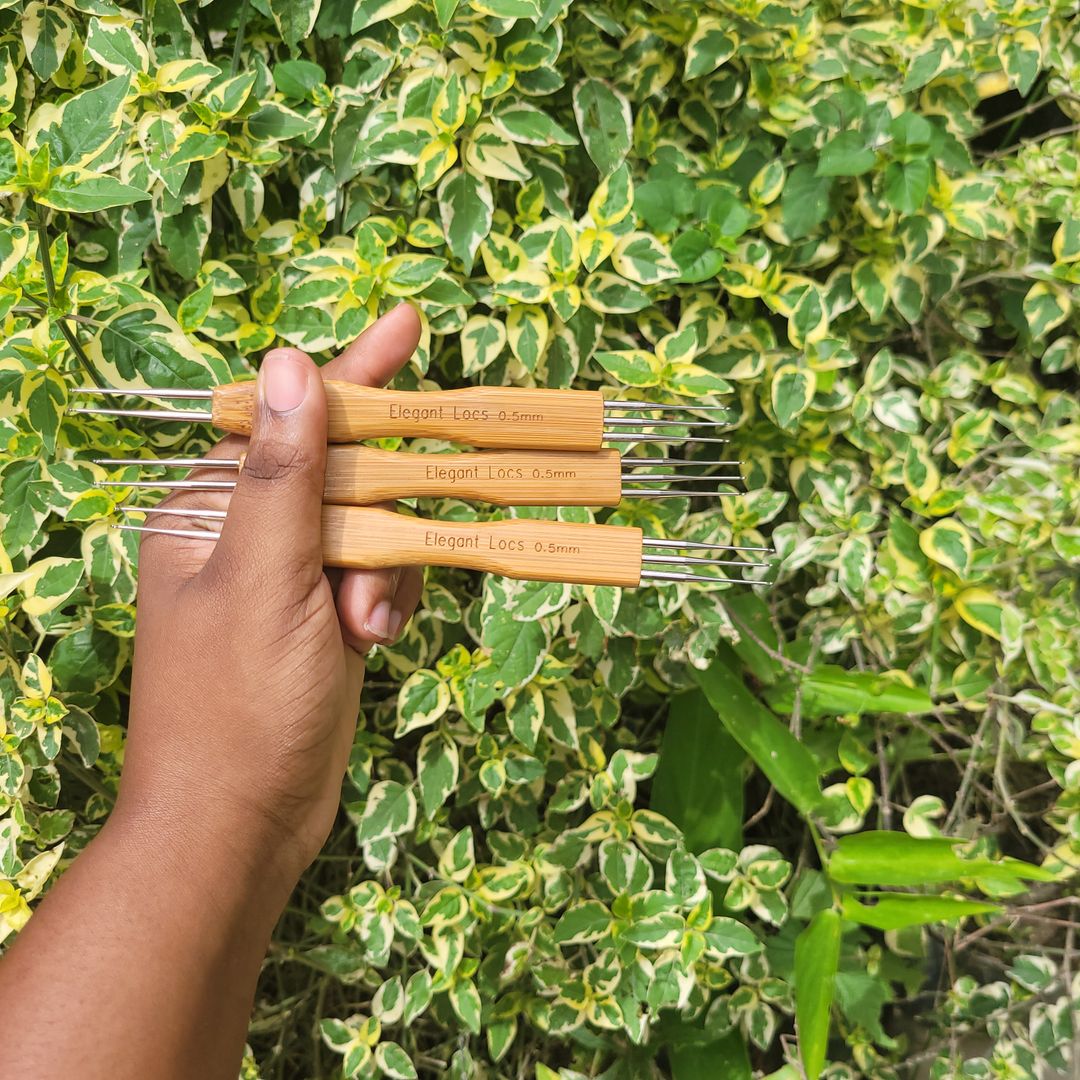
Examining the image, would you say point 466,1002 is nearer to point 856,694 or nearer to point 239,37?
point 856,694

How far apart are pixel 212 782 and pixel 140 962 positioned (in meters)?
0.15

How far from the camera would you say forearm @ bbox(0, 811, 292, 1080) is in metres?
0.65

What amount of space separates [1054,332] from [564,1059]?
131cm

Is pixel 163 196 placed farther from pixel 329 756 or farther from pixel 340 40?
pixel 329 756

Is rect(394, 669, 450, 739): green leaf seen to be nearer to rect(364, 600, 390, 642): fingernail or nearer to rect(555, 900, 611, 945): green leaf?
rect(364, 600, 390, 642): fingernail

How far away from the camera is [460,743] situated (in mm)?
1058

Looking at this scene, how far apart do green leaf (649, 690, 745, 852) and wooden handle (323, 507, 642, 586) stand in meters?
0.52

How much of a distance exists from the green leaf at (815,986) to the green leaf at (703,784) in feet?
0.52

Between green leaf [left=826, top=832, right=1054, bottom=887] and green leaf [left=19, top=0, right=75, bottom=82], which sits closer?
green leaf [left=19, top=0, right=75, bottom=82]

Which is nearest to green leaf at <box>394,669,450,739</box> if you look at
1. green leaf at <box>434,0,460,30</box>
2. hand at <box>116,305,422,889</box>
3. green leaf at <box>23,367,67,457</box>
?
hand at <box>116,305,422,889</box>

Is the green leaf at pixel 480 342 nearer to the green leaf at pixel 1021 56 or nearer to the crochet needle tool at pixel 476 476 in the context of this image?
the crochet needle tool at pixel 476 476

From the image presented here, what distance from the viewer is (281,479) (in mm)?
698

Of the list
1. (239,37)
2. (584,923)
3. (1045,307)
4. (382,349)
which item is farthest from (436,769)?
(1045,307)

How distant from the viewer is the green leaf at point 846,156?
92cm
